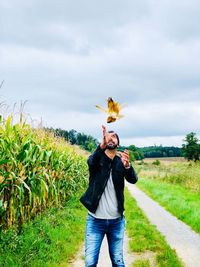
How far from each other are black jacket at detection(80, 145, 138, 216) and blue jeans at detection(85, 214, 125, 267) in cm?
17

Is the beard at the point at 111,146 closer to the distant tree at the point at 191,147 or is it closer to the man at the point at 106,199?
the man at the point at 106,199

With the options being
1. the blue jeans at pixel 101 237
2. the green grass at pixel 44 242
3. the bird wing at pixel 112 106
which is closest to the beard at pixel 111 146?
the bird wing at pixel 112 106

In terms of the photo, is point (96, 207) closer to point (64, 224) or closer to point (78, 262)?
point (78, 262)

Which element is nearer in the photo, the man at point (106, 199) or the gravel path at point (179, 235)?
the man at point (106, 199)

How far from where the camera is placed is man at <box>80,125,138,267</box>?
5.62m

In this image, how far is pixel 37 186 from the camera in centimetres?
889

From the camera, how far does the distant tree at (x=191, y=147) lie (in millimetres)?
80188

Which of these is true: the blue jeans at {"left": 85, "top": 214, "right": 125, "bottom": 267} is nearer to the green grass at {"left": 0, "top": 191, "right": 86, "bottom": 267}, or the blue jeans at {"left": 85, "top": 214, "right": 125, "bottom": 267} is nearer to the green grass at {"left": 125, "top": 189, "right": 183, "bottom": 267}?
Result: the green grass at {"left": 0, "top": 191, "right": 86, "bottom": 267}

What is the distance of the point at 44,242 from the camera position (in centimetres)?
897

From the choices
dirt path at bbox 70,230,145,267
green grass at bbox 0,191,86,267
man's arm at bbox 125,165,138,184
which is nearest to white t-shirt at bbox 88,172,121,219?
man's arm at bbox 125,165,138,184

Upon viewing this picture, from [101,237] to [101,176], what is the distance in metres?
0.76

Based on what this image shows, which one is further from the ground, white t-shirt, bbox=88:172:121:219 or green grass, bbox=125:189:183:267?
white t-shirt, bbox=88:172:121:219

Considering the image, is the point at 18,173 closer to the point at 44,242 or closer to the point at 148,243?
the point at 44,242

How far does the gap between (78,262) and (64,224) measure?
2.76m
